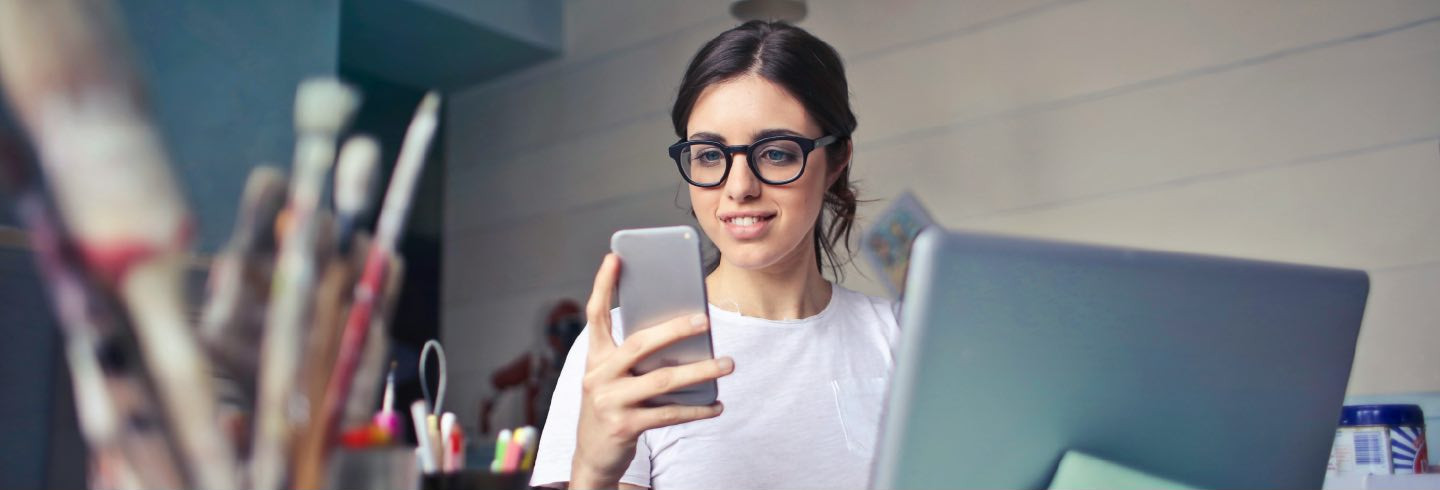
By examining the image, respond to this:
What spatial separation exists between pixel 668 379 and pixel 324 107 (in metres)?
0.58

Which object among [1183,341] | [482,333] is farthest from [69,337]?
[482,333]

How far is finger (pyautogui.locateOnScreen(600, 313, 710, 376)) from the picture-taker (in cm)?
92

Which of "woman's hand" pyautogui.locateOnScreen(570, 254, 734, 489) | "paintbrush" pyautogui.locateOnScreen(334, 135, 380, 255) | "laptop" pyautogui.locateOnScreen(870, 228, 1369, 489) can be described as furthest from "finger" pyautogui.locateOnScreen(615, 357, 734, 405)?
"paintbrush" pyautogui.locateOnScreen(334, 135, 380, 255)

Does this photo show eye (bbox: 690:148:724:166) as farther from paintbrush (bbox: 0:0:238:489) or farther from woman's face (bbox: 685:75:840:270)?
paintbrush (bbox: 0:0:238:489)

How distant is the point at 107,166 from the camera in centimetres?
30

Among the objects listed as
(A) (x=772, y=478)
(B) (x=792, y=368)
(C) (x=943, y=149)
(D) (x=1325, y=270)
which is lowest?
(A) (x=772, y=478)

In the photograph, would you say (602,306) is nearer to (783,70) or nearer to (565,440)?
(565,440)

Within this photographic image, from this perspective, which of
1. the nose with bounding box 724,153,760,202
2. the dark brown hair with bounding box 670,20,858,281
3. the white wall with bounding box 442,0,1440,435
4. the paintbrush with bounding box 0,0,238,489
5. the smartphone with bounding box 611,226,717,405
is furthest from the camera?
the white wall with bounding box 442,0,1440,435

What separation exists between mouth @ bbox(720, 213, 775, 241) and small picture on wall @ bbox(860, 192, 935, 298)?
129 centimetres

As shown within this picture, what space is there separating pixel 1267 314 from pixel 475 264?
3.38 metres

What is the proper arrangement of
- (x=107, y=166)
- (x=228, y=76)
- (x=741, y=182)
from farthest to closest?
(x=228, y=76) → (x=741, y=182) → (x=107, y=166)

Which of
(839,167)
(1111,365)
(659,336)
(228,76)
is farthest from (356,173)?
(228,76)

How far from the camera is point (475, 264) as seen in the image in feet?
12.6

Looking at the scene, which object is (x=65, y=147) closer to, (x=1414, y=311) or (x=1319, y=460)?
(x=1319, y=460)
